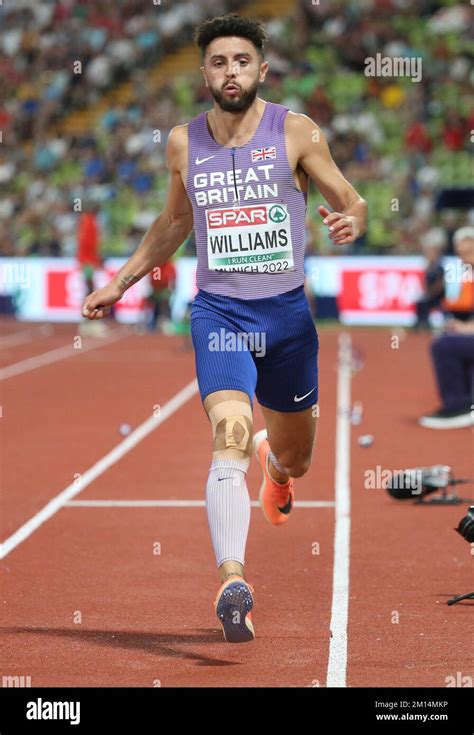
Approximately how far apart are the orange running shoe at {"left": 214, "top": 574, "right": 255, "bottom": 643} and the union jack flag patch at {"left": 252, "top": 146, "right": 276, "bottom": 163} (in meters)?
1.82

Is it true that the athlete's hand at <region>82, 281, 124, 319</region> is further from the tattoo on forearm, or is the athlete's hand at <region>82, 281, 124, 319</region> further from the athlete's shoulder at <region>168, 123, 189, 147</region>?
the athlete's shoulder at <region>168, 123, 189, 147</region>

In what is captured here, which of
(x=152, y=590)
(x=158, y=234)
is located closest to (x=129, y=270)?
(x=158, y=234)

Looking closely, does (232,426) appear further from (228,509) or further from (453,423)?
(453,423)

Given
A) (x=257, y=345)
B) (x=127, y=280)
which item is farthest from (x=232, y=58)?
(x=257, y=345)

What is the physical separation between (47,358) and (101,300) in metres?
13.9

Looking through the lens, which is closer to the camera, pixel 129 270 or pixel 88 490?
pixel 129 270

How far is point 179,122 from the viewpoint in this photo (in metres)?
29.2

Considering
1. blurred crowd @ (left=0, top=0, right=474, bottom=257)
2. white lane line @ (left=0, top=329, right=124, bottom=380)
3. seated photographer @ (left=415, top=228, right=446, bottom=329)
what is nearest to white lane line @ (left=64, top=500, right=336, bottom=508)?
white lane line @ (left=0, top=329, right=124, bottom=380)

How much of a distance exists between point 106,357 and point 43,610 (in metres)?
13.9

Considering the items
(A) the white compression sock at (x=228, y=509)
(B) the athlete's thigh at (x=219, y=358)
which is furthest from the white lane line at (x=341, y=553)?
(B) the athlete's thigh at (x=219, y=358)

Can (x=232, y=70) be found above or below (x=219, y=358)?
above

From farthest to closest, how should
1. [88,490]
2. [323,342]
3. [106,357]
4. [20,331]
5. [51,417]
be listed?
1. [20,331]
2. [323,342]
3. [106,357]
4. [51,417]
5. [88,490]
